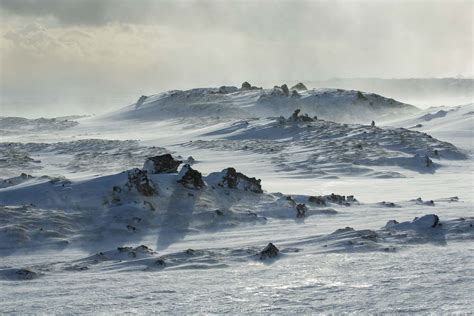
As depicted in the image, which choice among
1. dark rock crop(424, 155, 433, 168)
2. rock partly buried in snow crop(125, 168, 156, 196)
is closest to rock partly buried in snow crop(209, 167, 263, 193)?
rock partly buried in snow crop(125, 168, 156, 196)

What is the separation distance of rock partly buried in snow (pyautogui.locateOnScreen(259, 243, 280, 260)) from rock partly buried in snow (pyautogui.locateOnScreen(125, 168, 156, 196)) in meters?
4.22

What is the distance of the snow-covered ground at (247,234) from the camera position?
744 cm

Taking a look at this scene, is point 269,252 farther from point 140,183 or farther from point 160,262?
point 140,183

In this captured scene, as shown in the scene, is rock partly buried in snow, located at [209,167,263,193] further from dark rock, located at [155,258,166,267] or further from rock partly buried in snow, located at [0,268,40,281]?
rock partly buried in snow, located at [0,268,40,281]

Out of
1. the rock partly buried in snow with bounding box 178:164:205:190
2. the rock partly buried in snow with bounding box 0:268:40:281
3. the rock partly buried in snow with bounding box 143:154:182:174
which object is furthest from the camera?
the rock partly buried in snow with bounding box 143:154:182:174

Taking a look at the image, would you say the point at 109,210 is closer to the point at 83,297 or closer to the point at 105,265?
the point at 105,265

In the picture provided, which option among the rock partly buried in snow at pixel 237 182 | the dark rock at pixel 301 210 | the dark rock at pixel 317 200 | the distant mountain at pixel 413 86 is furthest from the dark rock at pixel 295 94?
the distant mountain at pixel 413 86

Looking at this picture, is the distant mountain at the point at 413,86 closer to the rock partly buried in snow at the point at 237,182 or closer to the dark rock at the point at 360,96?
the dark rock at the point at 360,96

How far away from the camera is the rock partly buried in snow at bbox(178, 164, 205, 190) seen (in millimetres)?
13531

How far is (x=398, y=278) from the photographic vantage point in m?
7.95

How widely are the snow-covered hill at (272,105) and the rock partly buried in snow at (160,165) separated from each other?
31.4 meters

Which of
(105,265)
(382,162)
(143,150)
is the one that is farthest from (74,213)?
(143,150)

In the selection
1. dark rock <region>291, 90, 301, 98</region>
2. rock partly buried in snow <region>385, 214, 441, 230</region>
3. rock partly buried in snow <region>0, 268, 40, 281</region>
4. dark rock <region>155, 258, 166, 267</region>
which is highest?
dark rock <region>291, 90, 301, 98</region>

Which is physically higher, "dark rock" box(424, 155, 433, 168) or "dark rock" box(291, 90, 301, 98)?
"dark rock" box(291, 90, 301, 98)
